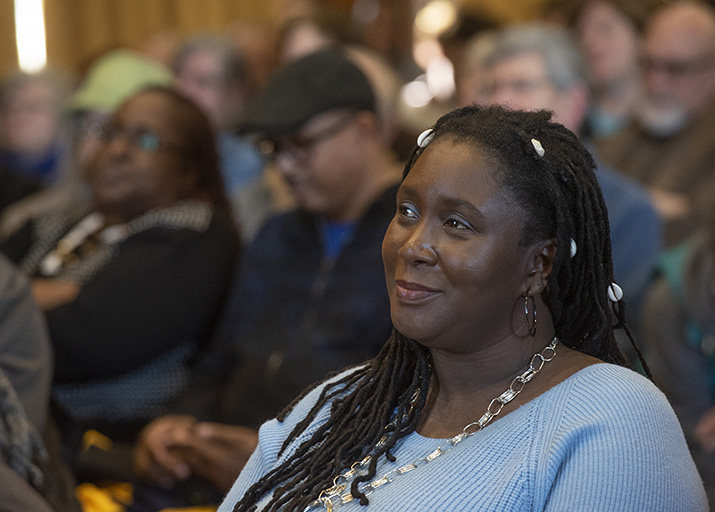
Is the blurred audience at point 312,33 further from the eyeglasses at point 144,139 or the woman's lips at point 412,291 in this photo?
the woman's lips at point 412,291

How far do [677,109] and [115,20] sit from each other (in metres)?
4.50

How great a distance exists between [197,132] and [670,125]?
1747 millimetres

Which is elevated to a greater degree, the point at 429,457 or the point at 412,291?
the point at 412,291

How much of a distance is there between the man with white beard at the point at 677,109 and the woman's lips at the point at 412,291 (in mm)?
2141

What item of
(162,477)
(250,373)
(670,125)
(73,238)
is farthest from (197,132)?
(670,125)

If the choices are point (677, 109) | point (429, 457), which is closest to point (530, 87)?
point (677, 109)

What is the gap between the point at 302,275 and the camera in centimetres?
251

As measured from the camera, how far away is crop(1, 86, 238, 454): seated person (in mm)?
2605

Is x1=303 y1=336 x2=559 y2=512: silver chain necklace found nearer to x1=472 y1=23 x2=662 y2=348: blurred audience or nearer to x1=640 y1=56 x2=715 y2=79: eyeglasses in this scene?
x1=472 y1=23 x2=662 y2=348: blurred audience

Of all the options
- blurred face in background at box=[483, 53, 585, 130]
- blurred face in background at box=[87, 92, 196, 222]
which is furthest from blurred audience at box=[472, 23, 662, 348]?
blurred face in background at box=[87, 92, 196, 222]

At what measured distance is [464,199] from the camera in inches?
50.3

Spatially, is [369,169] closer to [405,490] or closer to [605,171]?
[605,171]

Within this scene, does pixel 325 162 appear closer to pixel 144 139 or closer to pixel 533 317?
pixel 144 139

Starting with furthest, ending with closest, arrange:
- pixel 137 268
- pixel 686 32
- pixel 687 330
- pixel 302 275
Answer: pixel 686 32
pixel 137 268
pixel 302 275
pixel 687 330
